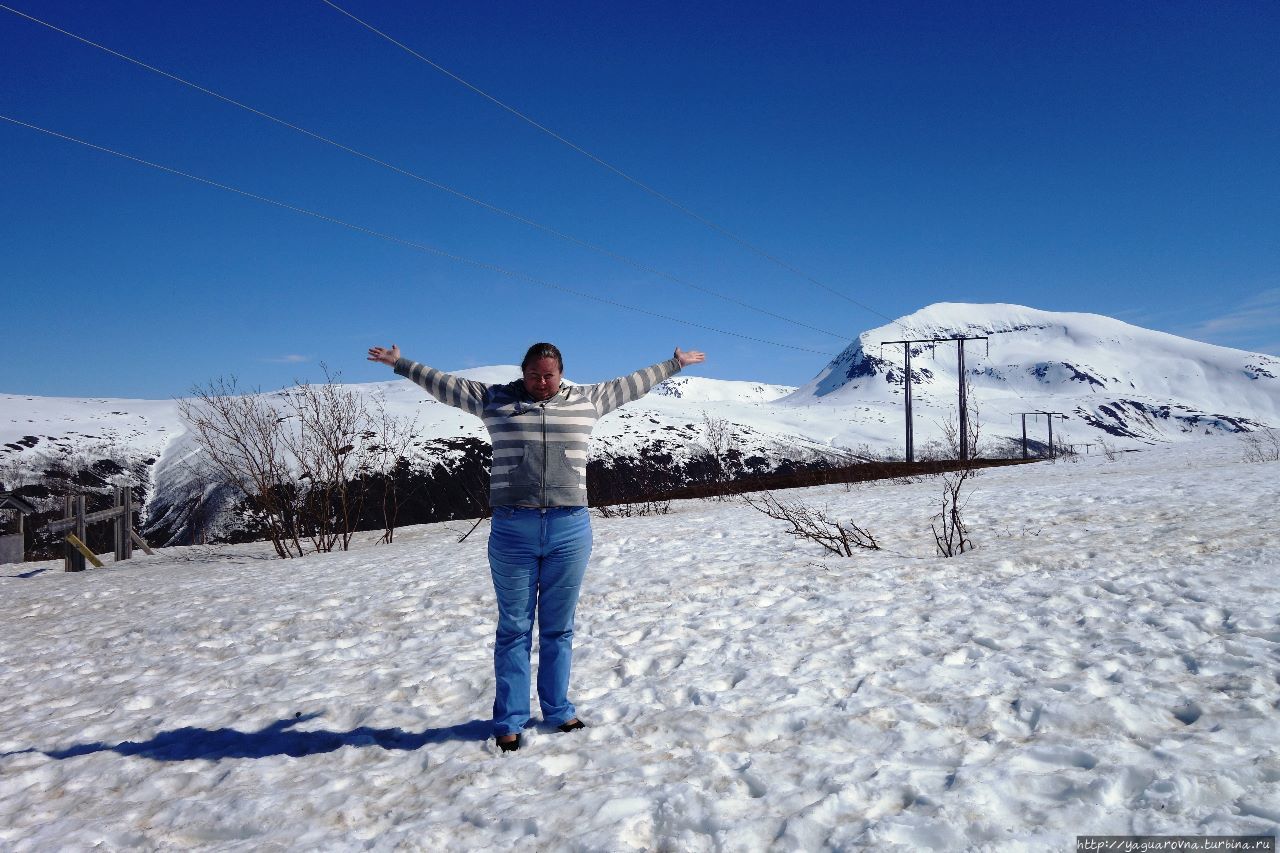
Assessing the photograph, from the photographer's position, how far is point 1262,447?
81.6 feet

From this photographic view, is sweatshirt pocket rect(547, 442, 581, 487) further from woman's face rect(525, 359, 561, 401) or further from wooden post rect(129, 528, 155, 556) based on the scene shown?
wooden post rect(129, 528, 155, 556)

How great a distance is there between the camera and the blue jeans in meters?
4.11

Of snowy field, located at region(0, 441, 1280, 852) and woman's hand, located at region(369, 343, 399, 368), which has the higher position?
woman's hand, located at region(369, 343, 399, 368)

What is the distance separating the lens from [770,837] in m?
2.94

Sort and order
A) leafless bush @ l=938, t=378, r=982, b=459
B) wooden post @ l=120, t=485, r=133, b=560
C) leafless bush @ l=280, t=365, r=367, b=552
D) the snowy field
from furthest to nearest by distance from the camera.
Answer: wooden post @ l=120, t=485, r=133, b=560 < leafless bush @ l=280, t=365, r=367, b=552 < leafless bush @ l=938, t=378, r=982, b=459 < the snowy field

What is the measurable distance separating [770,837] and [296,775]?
271 cm

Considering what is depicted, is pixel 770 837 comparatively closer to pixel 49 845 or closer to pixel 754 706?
pixel 754 706

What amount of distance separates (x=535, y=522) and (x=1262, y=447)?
3041 centimetres

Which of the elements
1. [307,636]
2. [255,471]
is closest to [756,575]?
[307,636]

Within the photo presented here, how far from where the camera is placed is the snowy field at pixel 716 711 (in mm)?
3094

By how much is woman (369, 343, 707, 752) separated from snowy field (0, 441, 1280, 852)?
0.37 meters

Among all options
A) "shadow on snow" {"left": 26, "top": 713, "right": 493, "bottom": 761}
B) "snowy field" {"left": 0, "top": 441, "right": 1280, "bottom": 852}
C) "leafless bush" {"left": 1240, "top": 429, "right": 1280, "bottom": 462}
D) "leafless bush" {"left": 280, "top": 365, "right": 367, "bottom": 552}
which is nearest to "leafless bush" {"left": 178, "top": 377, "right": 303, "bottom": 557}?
"leafless bush" {"left": 280, "top": 365, "right": 367, "bottom": 552}

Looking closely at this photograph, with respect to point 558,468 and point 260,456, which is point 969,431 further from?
point 260,456

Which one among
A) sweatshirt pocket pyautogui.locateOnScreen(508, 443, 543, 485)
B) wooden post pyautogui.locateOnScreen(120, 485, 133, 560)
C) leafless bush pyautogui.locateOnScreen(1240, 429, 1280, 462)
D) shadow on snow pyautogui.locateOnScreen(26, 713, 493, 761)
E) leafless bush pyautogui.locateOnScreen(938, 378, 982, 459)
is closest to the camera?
sweatshirt pocket pyautogui.locateOnScreen(508, 443, 543, 485)
